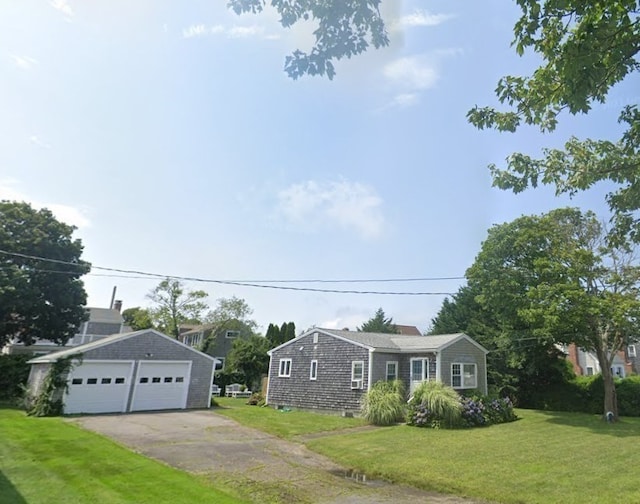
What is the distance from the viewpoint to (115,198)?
49.1ft

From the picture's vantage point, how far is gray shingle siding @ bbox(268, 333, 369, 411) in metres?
21.4

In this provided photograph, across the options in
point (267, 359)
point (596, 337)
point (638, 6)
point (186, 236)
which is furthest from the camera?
point (267, 359)

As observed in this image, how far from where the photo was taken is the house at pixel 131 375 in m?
20.1

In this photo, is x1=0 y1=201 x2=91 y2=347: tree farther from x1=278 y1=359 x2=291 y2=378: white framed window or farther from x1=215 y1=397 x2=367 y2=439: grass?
x1=278 y1=359 x2=291 y2=378: white framed window

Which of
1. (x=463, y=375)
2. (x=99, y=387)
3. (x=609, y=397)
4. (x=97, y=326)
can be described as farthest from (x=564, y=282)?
(x=97, y=326)

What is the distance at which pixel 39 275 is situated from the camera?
90.1 feet

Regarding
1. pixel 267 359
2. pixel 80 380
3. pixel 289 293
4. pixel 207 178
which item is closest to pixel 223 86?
pixel 207 178

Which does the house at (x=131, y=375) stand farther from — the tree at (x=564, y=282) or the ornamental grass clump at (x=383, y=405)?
the tree at (x=564, y=282)

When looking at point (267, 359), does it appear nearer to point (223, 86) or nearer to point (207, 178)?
point (207, 178)

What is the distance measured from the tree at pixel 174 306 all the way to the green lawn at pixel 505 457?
24.8 meters

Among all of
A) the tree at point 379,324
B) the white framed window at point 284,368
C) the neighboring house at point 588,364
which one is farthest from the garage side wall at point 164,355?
the neighboring house at point 588,364

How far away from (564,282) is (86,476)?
64.0ft

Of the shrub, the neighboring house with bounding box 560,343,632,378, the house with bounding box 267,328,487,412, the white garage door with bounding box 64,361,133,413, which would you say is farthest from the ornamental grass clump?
the neighboring house with bounding box 560,343,632,378

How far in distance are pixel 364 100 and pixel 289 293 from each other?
50.3 feet
